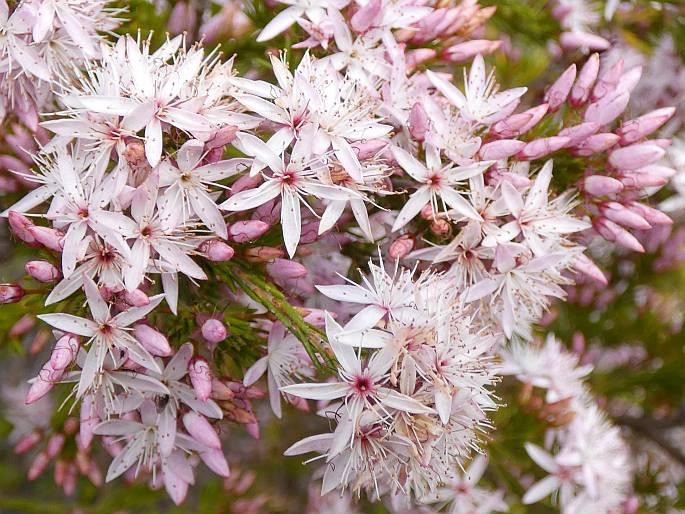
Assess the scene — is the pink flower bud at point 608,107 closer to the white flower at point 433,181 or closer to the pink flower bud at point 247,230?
the white flower at point 433,181

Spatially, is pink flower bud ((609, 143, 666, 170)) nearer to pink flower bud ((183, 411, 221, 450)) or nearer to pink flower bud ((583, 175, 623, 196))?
Answer: pink flower bud ((583, 175, 623, 196))

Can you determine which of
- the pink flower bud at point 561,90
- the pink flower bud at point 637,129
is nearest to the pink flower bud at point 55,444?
the pink flower bud at point 561,90

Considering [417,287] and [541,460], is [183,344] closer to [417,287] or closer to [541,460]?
[417,287]

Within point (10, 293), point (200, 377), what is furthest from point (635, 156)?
point (10, 293)

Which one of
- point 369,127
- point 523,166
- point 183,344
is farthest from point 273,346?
point 523,166

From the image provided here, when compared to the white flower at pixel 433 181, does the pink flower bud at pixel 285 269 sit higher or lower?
lower

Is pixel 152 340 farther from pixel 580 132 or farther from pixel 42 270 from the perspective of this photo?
pixel 580 132
